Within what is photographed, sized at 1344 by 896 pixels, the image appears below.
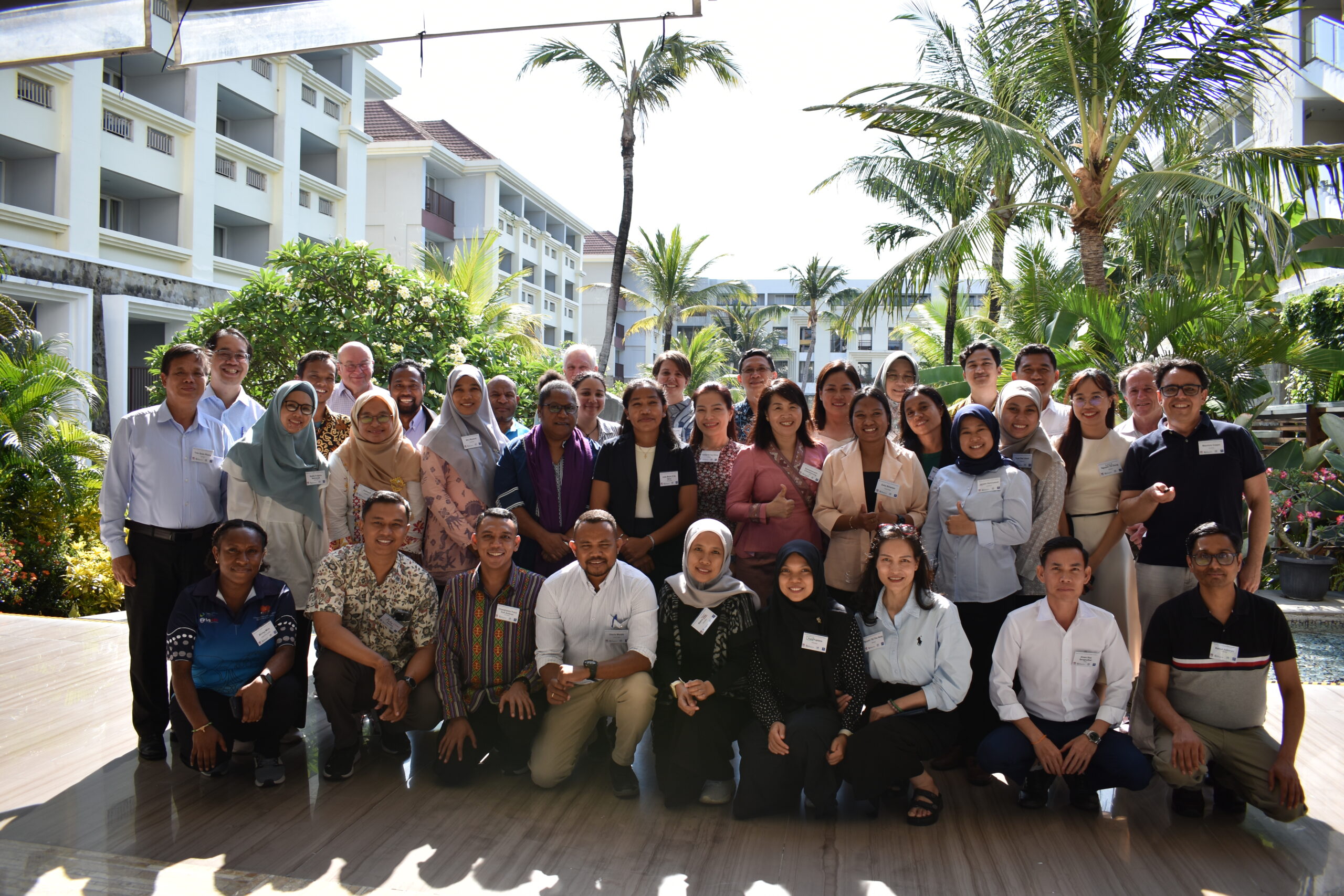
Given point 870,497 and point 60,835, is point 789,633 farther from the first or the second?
point 60,835

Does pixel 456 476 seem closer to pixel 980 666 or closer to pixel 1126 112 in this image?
pixel 980 666

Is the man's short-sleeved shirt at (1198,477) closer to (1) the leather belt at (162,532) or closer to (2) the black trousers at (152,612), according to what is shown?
(1) the leather belt at (162,532)

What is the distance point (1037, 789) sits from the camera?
343cm

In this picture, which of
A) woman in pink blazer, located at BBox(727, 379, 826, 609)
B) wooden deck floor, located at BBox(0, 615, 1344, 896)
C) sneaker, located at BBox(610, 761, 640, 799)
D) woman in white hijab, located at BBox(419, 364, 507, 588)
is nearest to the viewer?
wooden deck floor, located at BBox(0, 615, 1344, 896)

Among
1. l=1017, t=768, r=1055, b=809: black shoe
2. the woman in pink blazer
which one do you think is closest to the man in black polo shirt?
l=1017, t=768, r=1055, b=809: black shoe

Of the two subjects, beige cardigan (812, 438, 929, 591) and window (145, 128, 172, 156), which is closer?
beige cardigan (812, 438, 929, 591)

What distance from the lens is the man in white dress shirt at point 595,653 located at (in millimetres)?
3604

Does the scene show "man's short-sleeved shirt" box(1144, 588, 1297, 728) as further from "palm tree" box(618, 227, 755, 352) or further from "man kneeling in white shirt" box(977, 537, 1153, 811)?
"palm tree" box(618, 227, 755, 352)

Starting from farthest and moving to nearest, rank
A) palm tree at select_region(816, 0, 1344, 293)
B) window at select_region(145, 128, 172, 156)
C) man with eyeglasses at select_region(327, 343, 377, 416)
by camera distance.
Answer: window at select_region(145, 128, 172, 156)
palm tree at select_region(816, 0, 1344, 293)
man with eyeglasses at select_region(327, 343, 377, 416)

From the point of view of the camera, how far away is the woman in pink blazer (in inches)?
162

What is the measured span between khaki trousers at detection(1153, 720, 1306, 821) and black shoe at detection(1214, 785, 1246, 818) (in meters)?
0.03

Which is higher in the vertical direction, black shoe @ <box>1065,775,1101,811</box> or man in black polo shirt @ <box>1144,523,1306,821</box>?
man in black polo shirt @ <box>1144,523,1306,821</box>

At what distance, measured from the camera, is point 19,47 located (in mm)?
3330

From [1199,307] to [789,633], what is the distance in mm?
5903
